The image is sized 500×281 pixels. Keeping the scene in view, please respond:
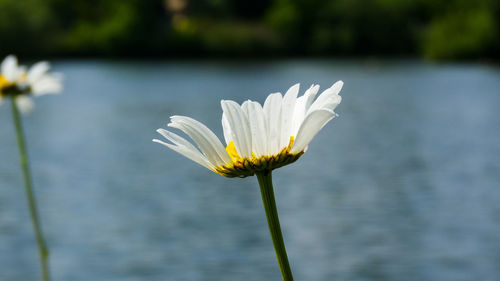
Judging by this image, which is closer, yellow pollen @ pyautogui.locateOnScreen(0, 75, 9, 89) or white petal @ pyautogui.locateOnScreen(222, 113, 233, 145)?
white petal @ pyautogui.locateOnScreen(222, 113, 233, 145)

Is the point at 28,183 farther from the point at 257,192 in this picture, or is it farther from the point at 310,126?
the point at 257,192

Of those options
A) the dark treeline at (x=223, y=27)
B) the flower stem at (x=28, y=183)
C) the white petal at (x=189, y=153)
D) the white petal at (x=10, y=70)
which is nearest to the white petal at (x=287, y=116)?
the white petal at (x=189, y=153)

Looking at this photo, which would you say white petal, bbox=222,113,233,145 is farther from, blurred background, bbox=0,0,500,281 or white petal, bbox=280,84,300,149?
blurred background, bbox=0,0,500,281

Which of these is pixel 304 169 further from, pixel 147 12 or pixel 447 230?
pixel 147 12

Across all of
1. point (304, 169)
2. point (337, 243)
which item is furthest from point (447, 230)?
point (304, 169)

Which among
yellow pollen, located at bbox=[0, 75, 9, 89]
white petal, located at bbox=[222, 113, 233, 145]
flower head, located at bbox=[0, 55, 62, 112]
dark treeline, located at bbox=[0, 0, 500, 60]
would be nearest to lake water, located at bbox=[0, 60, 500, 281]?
flower head, located at bbox=[0, 55, 62, 112]

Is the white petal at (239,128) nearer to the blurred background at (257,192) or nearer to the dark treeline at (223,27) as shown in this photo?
the blurred background at (257,192)
